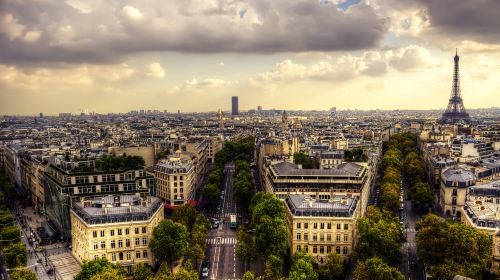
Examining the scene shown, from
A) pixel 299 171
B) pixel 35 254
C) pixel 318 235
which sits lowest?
pixel 35 254

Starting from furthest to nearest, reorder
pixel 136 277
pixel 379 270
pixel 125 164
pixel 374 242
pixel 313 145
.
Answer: pixel 313 145, pixel 125 164, pixel 374 242, pixel 136 277, pixel 379 270

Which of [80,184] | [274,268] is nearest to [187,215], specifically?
[80,184]

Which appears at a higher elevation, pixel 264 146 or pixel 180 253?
pixel 264 146

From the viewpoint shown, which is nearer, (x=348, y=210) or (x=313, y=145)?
(x=348, y=210)

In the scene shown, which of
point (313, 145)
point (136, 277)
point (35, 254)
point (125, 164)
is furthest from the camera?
point (313, 145)

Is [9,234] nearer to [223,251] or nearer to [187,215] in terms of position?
[187,215]

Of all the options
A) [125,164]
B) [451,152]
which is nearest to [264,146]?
[125,164]

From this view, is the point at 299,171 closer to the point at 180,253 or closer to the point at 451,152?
the point at 180,253
